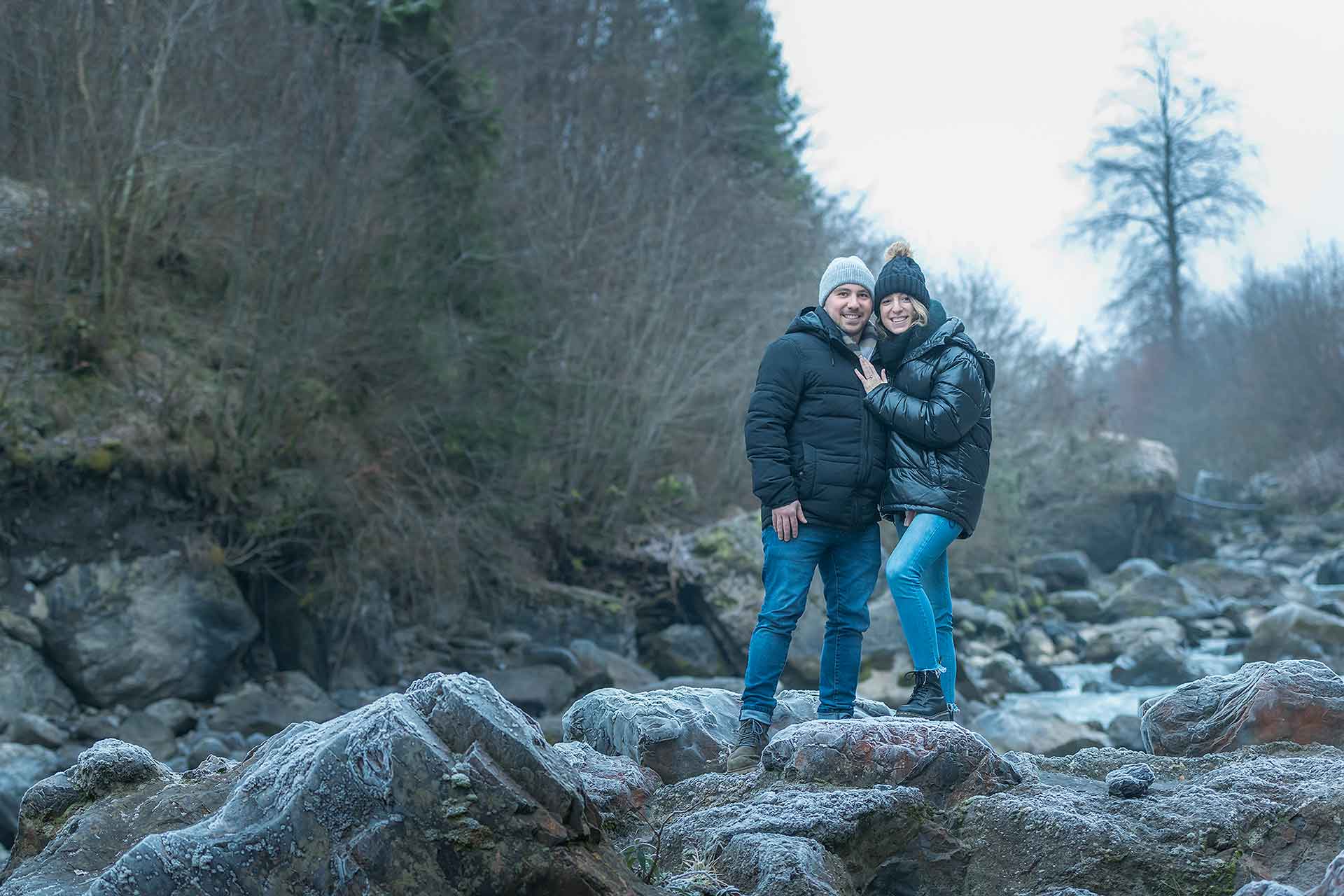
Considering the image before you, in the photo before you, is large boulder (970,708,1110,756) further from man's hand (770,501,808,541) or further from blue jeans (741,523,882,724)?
man's hand (770,501,808,541)

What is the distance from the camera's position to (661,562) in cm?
1711

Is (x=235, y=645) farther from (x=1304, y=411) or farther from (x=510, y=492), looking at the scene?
(x=1304, y=411)

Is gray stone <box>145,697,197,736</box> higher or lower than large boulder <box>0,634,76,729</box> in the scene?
lower

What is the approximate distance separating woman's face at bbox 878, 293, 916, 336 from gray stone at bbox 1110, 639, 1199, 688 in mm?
11749

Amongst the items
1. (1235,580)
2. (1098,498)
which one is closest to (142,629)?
(1235,580)

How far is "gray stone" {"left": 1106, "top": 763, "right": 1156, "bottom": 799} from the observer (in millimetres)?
4031

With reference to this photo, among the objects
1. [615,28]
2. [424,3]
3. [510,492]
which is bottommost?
[510,492]

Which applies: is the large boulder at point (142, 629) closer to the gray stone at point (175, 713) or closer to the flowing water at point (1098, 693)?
the gray stone at point (175, 713)

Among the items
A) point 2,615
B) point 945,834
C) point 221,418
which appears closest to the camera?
point 945,834

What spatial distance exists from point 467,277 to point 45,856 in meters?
13.0

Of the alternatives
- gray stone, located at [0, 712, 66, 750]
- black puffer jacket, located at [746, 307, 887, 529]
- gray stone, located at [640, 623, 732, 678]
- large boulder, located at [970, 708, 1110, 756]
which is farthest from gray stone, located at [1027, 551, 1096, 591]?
black puffer jacket, located at [746, 307, 887, 529]

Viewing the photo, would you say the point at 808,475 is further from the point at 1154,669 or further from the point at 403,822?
the point at 1154,669

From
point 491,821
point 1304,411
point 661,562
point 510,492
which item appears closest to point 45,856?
point 491,821

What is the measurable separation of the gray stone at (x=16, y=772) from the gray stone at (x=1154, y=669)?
38.8 feet
